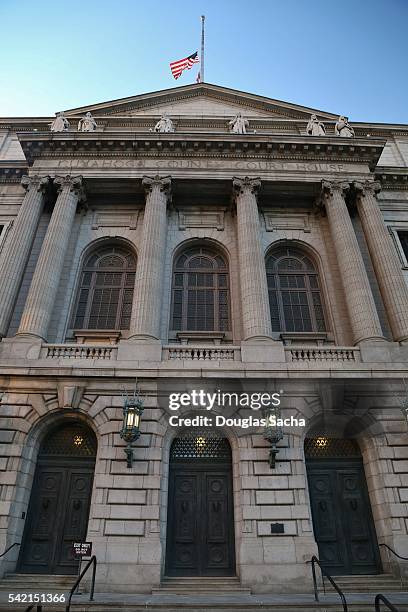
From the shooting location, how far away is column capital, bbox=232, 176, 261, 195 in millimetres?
19552

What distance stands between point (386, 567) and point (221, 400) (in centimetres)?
694

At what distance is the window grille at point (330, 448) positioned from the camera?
14.2 metres

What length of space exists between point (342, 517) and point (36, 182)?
62.8 feet

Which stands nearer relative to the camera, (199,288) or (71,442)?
(71,442)

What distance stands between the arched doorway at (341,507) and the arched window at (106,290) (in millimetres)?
9467

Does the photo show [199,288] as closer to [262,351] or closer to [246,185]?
[262,351]

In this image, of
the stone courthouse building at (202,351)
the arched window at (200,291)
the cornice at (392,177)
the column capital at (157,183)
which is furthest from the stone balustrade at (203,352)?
the cornice at (392,177)

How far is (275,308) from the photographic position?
18.3 metres

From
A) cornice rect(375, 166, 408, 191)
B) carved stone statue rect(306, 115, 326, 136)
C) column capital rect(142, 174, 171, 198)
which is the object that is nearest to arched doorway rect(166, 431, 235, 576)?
column capital rect(142, 174, 171, 198)

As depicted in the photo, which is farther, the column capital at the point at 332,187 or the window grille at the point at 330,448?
the column capital at the point at 332,187

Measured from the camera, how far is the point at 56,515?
12.9 meters

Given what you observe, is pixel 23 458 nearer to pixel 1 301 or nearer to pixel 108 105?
pixel 1 301

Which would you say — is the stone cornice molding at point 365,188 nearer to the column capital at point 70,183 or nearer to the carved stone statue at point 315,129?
the carved stone statue at point 315,129

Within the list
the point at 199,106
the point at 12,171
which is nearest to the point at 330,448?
the point at 12,171
